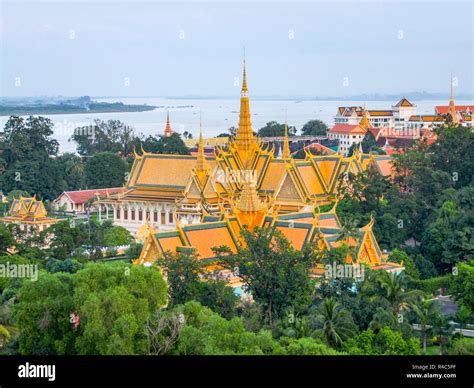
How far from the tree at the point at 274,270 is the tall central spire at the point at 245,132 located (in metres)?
17.9

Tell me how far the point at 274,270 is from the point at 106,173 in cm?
3935

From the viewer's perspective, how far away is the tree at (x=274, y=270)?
26.6 metres

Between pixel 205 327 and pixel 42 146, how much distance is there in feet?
154

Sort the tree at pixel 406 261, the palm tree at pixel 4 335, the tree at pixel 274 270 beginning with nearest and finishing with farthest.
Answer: the palm tree at pixel 4 335 < the tree at pixel 274 270 < the tree at pixel 406 261

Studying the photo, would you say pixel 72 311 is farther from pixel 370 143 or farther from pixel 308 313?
pixel 370 143

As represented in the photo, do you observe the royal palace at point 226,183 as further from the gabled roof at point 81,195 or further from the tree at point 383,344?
the tree at point 383,344

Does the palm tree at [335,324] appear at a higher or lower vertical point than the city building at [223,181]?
lower

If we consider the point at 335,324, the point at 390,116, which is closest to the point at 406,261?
the point at 335,324

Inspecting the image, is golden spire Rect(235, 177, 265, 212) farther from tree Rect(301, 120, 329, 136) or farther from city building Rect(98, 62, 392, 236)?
tree Rect(301, 120, 329, 136)

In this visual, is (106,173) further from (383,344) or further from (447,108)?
(447,108)

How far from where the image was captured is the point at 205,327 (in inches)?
855

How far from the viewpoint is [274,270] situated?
2725 centimetres

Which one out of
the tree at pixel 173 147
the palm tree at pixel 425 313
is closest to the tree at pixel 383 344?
the palm tree at pixel 425 313

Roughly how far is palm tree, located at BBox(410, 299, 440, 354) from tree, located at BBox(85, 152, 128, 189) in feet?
133
